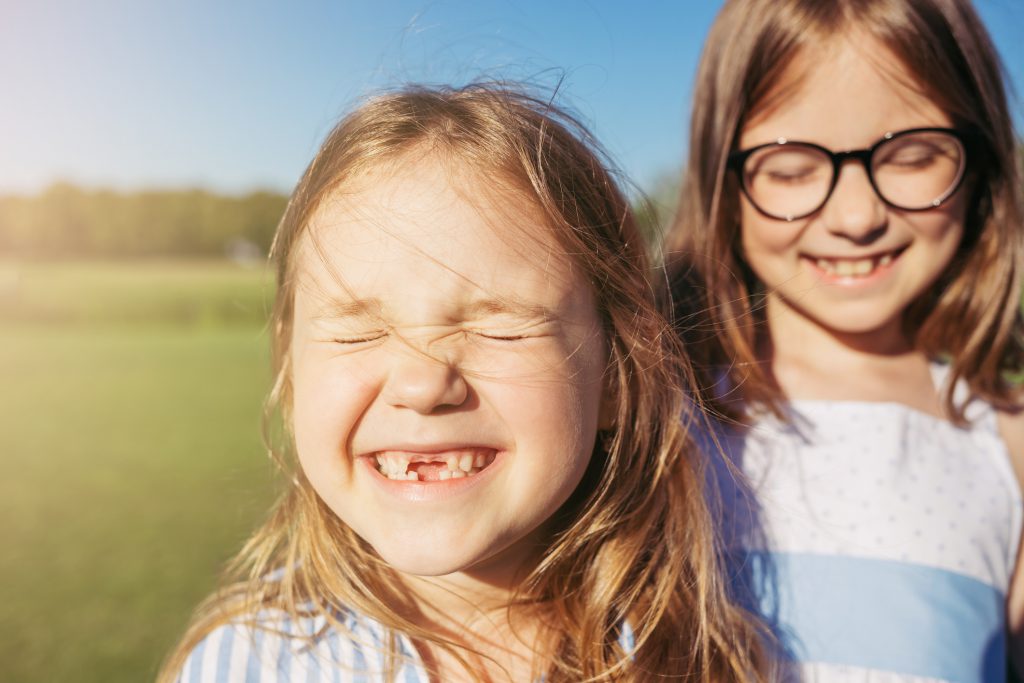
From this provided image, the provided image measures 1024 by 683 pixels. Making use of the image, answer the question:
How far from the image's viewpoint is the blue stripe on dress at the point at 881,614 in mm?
1744

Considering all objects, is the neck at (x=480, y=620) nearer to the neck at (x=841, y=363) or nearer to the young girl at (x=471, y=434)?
the young girl at (x=471, y=434)

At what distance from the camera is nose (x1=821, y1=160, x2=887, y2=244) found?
1875 mm

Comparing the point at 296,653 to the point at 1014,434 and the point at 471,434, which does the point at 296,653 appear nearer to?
the point at 471,434

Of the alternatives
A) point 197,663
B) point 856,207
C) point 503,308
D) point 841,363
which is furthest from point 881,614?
point 197,663

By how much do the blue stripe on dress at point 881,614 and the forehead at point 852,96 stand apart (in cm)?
100

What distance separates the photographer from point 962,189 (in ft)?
6.58

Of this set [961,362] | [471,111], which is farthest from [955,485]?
[471,111]

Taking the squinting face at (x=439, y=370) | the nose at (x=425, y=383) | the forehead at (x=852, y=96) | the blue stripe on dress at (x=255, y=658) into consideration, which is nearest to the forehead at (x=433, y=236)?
the squinting face at (x=439, y=370)

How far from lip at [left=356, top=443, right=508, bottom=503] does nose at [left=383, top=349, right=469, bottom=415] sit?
0.08 m

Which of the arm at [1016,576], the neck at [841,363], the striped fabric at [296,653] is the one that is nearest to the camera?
the striped fabric at [296,653]

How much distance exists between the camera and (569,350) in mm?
1401

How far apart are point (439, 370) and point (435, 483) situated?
215 mm

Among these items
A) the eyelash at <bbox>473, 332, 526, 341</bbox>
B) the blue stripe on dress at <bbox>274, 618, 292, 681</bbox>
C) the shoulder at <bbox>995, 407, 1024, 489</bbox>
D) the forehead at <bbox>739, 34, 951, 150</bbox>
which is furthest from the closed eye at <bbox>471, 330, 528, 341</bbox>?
the shoulder at <bbox>995, 407, 1024, 489</bbox>

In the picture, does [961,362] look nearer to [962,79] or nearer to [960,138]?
[960,138]
